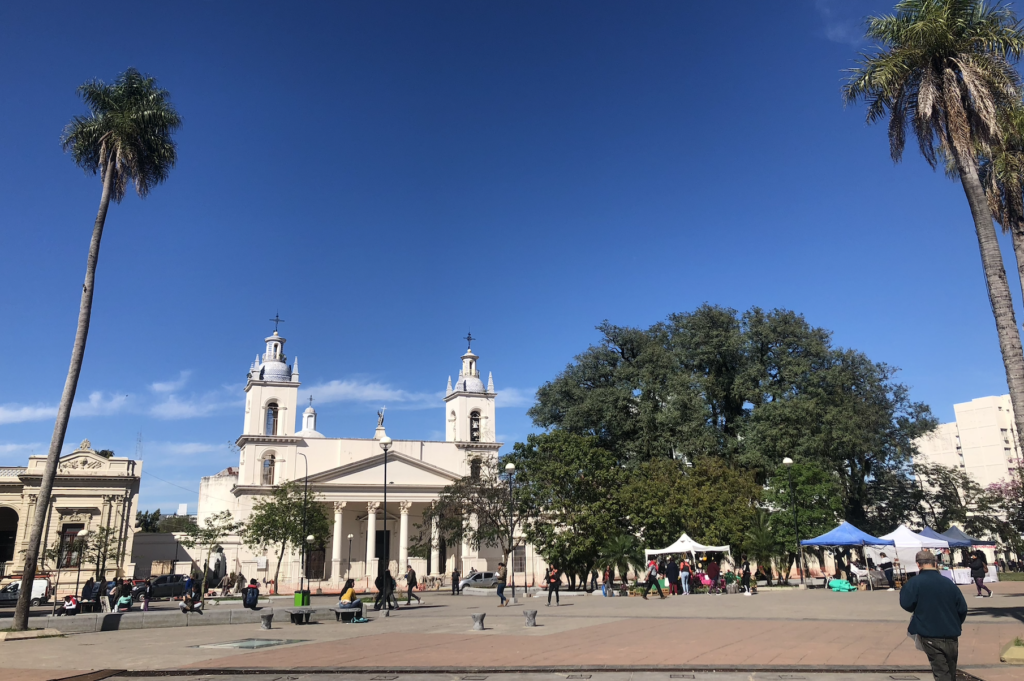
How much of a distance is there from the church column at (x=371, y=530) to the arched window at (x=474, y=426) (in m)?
11.4

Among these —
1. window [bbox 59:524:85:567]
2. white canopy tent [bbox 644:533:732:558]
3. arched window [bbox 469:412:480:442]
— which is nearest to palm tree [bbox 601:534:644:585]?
white canopy tent [bbox 644:533:732:558]

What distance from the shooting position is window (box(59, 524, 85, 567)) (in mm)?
46716

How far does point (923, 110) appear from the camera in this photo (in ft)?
51.6

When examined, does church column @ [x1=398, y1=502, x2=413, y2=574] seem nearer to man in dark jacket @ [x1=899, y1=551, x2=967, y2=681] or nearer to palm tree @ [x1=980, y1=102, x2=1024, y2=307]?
palm tree @ [x1=980, y1=102, x2=1024, y2=307]

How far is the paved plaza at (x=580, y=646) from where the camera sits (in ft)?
34.2

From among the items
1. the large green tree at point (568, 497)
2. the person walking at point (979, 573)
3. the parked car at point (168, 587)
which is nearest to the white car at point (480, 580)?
the large green tree at point (568, 497)

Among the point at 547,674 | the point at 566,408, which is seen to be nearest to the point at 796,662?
the point at 547,674

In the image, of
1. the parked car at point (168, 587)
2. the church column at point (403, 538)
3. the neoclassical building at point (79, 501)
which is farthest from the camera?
the church column at point (403, 538)

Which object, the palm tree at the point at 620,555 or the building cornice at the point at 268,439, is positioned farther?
the building cornice at the point at 268,439

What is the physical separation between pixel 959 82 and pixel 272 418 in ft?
177

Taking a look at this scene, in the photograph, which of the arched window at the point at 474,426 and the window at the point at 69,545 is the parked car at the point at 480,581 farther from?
the window at the point at 69,545

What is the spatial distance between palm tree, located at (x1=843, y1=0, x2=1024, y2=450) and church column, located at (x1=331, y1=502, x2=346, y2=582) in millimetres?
47867

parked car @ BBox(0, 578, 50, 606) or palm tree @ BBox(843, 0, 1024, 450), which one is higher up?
palm tree @ BBox(843, 0, 1024, 450)

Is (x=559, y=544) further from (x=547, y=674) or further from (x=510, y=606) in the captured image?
(x=547, y=674)
